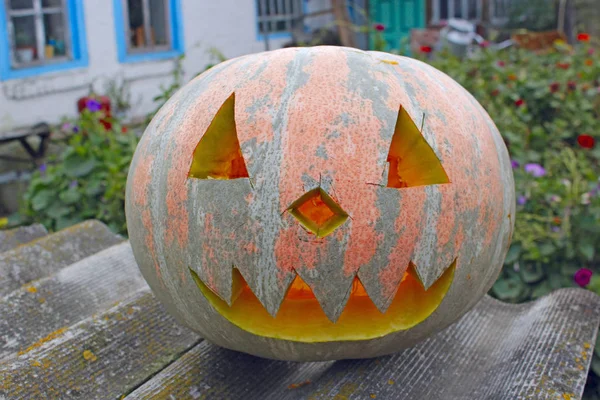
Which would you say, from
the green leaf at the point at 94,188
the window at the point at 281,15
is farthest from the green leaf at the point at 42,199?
the window at the point at 281,15

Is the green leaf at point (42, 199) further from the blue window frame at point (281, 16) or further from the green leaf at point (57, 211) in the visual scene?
the blue window frame at point (281, 16)

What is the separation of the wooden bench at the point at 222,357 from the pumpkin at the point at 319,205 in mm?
176

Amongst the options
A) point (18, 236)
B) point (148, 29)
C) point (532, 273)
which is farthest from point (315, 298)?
point (148, 29)

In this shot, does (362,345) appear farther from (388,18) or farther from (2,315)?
(388,18)

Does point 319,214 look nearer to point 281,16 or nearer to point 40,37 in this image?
point 40,37

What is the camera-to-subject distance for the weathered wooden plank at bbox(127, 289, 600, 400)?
6.50 feet

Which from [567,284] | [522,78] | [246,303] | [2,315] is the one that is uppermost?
[522,78]

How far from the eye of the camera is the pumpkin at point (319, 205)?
5.60 ft

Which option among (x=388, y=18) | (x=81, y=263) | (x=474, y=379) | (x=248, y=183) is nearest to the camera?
(x=248, y=183)

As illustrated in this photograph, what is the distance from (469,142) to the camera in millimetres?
1891

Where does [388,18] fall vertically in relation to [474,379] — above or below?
above

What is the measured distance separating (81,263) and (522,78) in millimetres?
3868

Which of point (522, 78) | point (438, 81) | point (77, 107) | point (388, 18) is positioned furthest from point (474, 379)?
point (388, 18)

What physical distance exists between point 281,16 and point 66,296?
28.2ft
